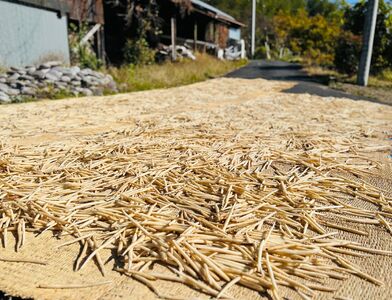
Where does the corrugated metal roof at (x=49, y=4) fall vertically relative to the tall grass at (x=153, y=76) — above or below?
above

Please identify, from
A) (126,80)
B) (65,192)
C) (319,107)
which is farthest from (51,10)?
(65,192)

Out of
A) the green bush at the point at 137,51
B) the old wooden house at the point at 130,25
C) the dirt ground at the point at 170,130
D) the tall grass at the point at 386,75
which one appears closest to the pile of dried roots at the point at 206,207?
the dirt ground at the point at 170,130

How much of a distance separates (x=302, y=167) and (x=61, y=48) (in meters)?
7.26

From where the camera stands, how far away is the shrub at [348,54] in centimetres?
962

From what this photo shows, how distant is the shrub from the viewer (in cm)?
962

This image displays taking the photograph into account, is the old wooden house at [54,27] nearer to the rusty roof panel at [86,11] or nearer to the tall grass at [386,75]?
the rusty roof panel at [86,11]

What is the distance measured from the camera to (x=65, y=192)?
1.31m

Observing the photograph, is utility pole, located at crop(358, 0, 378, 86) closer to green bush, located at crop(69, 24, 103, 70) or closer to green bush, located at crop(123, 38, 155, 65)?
green bush, located at crop(123, 38, 155, 65)

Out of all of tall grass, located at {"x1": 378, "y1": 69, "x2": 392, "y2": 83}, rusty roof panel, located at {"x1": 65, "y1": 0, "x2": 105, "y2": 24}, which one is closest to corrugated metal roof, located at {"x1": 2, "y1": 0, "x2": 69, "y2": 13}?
rusty roof panel, located at {"x1": 65, "y1": 0, "x2": 105, "y2": 24}

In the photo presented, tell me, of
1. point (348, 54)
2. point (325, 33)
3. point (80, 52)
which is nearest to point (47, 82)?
point (80, 52)

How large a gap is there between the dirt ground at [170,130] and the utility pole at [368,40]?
3.99m

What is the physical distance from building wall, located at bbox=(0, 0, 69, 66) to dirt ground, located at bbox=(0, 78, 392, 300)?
105 inches

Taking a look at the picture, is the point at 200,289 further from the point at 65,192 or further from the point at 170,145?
the point at 170,145

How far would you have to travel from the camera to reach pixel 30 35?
6.47 metres
